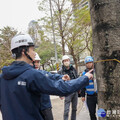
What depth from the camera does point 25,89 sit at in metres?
1.31

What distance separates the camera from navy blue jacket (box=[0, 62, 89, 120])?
132 centimetres

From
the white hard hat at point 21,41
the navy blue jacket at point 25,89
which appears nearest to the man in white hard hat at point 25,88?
the navy blue jacket at point 25,89

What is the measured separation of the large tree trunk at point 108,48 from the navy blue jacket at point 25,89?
30cm

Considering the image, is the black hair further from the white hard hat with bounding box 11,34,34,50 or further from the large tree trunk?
the large tree trunk

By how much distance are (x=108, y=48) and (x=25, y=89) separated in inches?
35.0

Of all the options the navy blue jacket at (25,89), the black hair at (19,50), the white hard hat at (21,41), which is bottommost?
the navy blue jacket at (25,89)

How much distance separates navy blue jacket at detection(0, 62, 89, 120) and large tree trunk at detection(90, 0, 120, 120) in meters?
0.30

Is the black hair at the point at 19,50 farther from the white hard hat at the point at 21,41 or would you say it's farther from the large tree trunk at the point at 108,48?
the large tree trunk at the point at 108,48

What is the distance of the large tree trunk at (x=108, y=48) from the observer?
1322 millimetres

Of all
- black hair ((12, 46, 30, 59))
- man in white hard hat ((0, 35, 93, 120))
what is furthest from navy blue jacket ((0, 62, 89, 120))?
black hair ((12, 46, 30, 59))

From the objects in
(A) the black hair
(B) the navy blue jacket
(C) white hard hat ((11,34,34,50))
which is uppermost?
(C) white hard hat ((11,34,34,50))

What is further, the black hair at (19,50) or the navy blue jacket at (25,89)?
the black hair at (19,50)

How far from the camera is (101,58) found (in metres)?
1.39

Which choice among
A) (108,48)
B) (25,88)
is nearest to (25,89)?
(25,88)
